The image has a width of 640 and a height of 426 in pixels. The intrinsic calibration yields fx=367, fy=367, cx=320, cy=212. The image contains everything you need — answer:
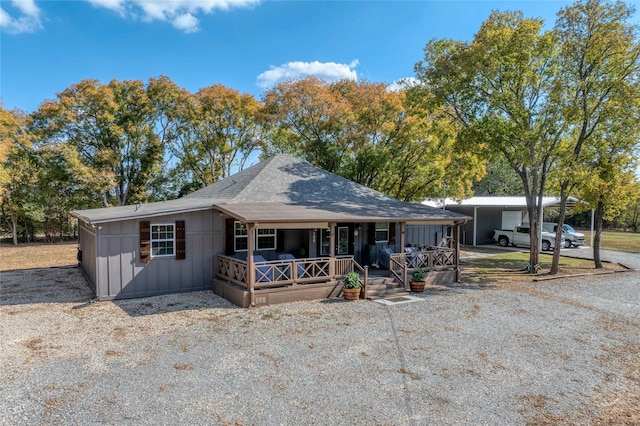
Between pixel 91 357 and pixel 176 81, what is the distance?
25435 millimetres

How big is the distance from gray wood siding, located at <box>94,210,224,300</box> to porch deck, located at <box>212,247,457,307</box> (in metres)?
0.59

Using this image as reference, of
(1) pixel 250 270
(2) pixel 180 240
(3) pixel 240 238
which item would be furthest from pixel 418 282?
(2) pixel 180 240

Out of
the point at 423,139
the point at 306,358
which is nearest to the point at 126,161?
the point at 423,139

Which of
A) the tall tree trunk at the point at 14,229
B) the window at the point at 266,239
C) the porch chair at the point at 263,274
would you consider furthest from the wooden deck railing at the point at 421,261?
the tall tree trunk at the point at 14,229

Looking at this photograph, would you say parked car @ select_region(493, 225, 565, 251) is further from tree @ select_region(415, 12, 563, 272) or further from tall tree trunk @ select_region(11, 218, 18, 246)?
tall tree trunk @ select_region(11, 218, 18, 246)

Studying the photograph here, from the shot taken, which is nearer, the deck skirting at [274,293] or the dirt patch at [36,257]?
the deck skirting at [274,293]

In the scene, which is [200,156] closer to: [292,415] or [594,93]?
[594,93]

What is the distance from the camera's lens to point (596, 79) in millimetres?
14797

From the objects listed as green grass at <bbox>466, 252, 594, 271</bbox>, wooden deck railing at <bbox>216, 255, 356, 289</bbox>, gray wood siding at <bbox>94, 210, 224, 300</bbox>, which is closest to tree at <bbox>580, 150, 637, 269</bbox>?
green grass at <bbox>466, 252, 594, 271</bbox>

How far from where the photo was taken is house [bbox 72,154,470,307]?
1085cm

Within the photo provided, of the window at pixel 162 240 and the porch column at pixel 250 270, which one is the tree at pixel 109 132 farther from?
the porch column at pixel 250 270

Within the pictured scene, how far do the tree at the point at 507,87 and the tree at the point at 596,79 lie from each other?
2.21 ft

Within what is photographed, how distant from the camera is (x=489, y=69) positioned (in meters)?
15.6

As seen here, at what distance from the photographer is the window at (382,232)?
15922 mm
